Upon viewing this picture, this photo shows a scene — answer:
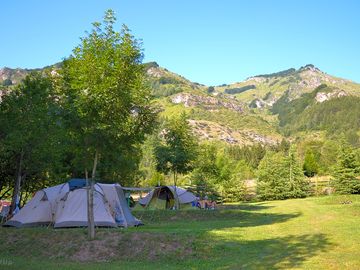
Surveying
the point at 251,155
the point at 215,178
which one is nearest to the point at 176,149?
the point at 215,178

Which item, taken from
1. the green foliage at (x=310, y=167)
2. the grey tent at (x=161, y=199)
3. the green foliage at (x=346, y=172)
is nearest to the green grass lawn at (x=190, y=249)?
the grey tent at (x=161, y=199)

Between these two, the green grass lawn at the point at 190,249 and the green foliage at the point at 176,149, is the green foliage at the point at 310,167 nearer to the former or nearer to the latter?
the green foliage at the point at 176,149

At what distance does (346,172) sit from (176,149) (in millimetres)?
24538

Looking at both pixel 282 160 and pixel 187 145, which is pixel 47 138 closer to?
pixel 187 145

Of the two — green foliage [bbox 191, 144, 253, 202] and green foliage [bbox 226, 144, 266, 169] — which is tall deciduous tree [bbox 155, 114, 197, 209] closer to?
green foliage [bbox 191, 144, 253, 202]

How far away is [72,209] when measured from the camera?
791 inches

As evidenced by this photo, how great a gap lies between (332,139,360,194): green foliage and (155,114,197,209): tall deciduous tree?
2189 cm

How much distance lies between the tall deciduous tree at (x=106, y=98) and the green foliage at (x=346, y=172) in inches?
1517

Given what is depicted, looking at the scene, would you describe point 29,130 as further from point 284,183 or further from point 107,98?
point 284,183

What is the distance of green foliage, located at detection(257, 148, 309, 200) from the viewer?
5244 centimetres

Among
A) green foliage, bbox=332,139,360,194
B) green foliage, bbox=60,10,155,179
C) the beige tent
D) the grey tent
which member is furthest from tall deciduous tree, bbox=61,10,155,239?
green foliage, bbox=332,139,360,194

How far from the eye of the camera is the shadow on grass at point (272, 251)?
12.1 meters

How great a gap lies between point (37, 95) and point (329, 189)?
41704mm

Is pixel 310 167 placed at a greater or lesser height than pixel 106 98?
lesser
